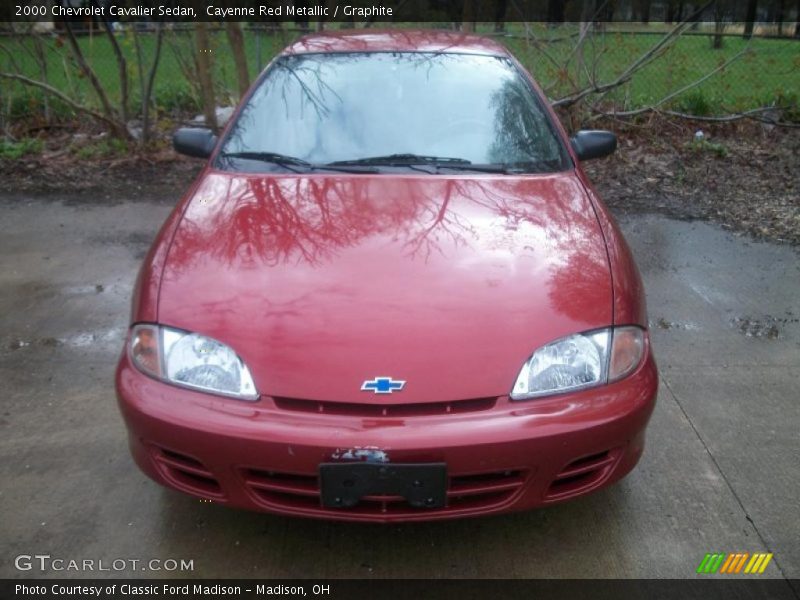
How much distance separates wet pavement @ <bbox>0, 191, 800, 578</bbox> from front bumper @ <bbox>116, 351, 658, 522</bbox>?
328 millimetres

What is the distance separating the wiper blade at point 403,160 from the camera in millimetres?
2859

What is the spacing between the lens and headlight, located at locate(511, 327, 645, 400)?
1974 millimetres

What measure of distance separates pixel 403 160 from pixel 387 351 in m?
1.17

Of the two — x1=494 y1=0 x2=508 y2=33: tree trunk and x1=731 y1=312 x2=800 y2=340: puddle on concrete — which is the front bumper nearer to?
x1=731 y1=312 x2=800 y2=340: puddle on concrete

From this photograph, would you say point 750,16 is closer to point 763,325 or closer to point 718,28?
point 718,28

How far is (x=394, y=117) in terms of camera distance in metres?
3.06

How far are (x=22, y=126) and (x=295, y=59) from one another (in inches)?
204

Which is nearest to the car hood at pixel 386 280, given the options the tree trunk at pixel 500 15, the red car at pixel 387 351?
the red car at pixel 387 351

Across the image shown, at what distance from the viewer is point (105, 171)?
633 cm

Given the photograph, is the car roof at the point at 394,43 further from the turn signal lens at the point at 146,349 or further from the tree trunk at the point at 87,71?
the tree trunk at the point at 87,71

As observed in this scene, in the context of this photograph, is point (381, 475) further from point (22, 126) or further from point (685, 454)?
point (22, 126)

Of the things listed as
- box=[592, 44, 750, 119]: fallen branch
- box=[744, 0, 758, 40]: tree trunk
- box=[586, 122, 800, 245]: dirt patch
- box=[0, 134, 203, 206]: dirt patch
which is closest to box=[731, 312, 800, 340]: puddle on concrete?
box=[586, 122, 800, 245]: dirt patch

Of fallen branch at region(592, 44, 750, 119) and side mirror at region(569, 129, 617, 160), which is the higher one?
side mirror at region(569, 129, 617, 160)

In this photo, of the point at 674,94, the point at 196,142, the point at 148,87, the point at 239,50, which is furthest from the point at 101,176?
the point at 674,94
